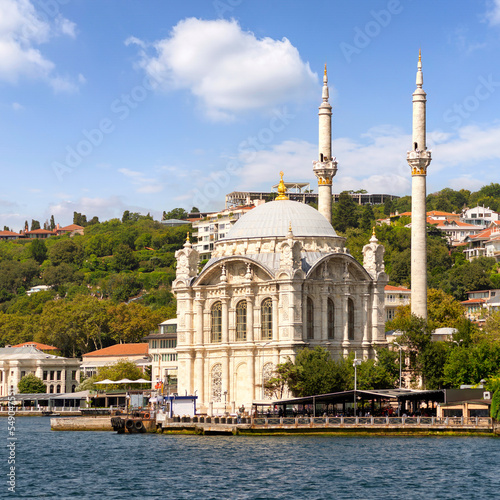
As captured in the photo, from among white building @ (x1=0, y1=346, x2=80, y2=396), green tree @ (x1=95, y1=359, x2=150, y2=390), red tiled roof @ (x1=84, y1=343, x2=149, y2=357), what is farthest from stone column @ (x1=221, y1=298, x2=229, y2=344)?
white building @ (x1=0, y1=346, x2=80, y2=396)

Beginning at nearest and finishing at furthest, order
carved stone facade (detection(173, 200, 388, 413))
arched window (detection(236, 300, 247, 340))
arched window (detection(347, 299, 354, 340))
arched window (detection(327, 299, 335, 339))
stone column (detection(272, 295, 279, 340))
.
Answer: carved stone facade (detection(173, 200, 388, 413)) → stone column (detection(272, 295, 279, 340)) → arched window (detection(327, 299, 335, 339)) → arched window (detection(236, 300, 247, 340)) → arched window (detection(347, 299, 354, 340))

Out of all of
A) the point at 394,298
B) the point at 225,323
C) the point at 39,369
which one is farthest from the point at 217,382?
Answer: the point at 39,369

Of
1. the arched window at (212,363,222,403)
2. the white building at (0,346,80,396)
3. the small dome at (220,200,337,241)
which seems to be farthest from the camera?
the white building at (0,346,80,396)

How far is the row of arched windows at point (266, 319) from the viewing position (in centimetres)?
8269

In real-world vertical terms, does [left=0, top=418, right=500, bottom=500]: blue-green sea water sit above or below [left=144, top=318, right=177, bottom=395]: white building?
below

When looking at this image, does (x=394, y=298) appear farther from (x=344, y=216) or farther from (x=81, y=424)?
(x=81, y=424)

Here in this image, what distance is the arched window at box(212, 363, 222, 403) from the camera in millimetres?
85062

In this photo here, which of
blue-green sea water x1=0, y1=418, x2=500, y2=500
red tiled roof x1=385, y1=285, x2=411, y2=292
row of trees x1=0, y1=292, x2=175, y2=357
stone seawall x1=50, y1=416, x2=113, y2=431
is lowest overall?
blue-green sea water x1=0, y1=418, x2=500, y2=500

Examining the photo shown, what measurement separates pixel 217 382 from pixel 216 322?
173 inches

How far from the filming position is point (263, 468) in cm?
5619

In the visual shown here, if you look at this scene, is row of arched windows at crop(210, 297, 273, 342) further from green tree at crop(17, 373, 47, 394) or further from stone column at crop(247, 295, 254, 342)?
green tree at crop(17, 373, 47, 394)

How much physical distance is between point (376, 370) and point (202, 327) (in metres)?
14.0

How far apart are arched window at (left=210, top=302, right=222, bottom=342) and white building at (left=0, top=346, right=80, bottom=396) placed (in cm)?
5879

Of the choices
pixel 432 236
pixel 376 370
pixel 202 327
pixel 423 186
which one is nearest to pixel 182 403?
pixel 202 327
